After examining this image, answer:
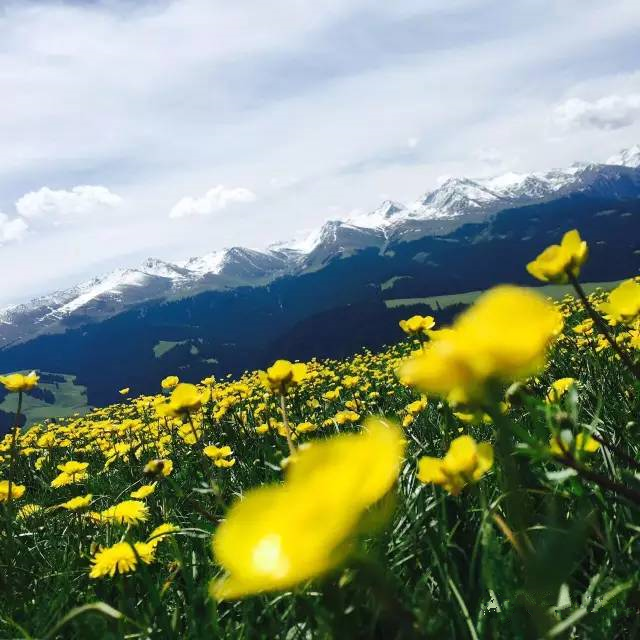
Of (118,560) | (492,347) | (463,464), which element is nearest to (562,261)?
(463,464)

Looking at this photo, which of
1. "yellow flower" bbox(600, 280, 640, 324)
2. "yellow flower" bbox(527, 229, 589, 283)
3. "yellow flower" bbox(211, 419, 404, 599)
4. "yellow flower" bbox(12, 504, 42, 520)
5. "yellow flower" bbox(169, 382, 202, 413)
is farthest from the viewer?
"yellow flower" bbox(12, 504, 42, 520)

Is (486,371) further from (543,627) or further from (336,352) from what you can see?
(336,352)

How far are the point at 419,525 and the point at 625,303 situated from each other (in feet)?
3.77

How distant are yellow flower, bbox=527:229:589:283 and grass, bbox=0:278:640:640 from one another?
368 millimetres

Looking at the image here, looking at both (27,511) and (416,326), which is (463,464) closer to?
(416,326)

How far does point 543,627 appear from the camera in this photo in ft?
2.39

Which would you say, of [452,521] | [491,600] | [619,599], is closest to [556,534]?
[619,599]

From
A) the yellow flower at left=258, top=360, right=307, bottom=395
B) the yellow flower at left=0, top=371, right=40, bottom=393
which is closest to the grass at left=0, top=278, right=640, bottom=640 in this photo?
the yellow flower at left=258, top=360, right=307, bottom=395

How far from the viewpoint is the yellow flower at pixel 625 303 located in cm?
186

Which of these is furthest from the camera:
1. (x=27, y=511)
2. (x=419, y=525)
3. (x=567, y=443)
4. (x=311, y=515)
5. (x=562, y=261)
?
(x=27, y=511)

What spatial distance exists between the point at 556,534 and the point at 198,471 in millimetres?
5173

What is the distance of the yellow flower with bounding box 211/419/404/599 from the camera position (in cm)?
69

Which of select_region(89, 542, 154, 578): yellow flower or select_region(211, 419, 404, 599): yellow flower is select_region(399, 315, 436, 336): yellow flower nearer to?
select_region(89, 542, 154, 578): yellow flower

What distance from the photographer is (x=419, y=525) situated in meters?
2.20
